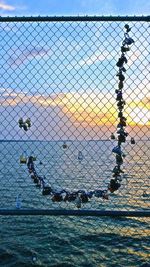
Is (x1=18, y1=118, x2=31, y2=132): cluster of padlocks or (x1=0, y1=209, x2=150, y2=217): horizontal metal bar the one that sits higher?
(x1=18, y1=118, x2=31, y2=132): cluster of padlocks

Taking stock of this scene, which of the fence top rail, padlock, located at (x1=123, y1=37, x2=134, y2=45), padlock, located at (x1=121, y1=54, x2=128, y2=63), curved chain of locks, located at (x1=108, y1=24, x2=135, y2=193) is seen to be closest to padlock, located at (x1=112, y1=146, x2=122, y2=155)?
curved chain of locks, located at (x1=108, y1=24, x2=135, y2=193)

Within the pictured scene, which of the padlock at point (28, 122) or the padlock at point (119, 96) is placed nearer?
the padlock at point (119, 96)

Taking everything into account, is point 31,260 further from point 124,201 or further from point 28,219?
point 124,201

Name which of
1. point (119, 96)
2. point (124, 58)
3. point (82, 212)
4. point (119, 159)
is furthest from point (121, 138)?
point (82, 212)

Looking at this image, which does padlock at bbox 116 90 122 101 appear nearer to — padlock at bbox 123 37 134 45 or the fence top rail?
padlock at bbox 123 37 134 45

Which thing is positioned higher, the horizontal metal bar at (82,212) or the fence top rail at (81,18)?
the fence top rail at (81,18)

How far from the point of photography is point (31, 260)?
714 inches

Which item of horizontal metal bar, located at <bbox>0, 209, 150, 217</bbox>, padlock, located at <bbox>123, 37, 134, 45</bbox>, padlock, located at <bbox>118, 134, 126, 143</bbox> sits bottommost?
horizontal metal bar, located at <bbox>0, 209, 150, 217</bbox>

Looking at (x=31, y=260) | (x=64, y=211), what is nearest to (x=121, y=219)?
(x=31, y=260)

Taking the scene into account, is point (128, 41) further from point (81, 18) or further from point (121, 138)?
point (121, 138)

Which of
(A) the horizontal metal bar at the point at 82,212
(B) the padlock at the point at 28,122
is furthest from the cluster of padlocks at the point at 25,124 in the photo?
(A) the horizontal metal bar at the point at 82,212

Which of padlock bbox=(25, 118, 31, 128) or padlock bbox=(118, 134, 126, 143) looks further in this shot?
padlock bbox=(25, 118, 31, 128)

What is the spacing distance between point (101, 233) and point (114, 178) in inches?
729

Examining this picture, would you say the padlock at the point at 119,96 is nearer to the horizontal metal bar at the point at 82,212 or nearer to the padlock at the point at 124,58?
the padlock at the point at 124,58
